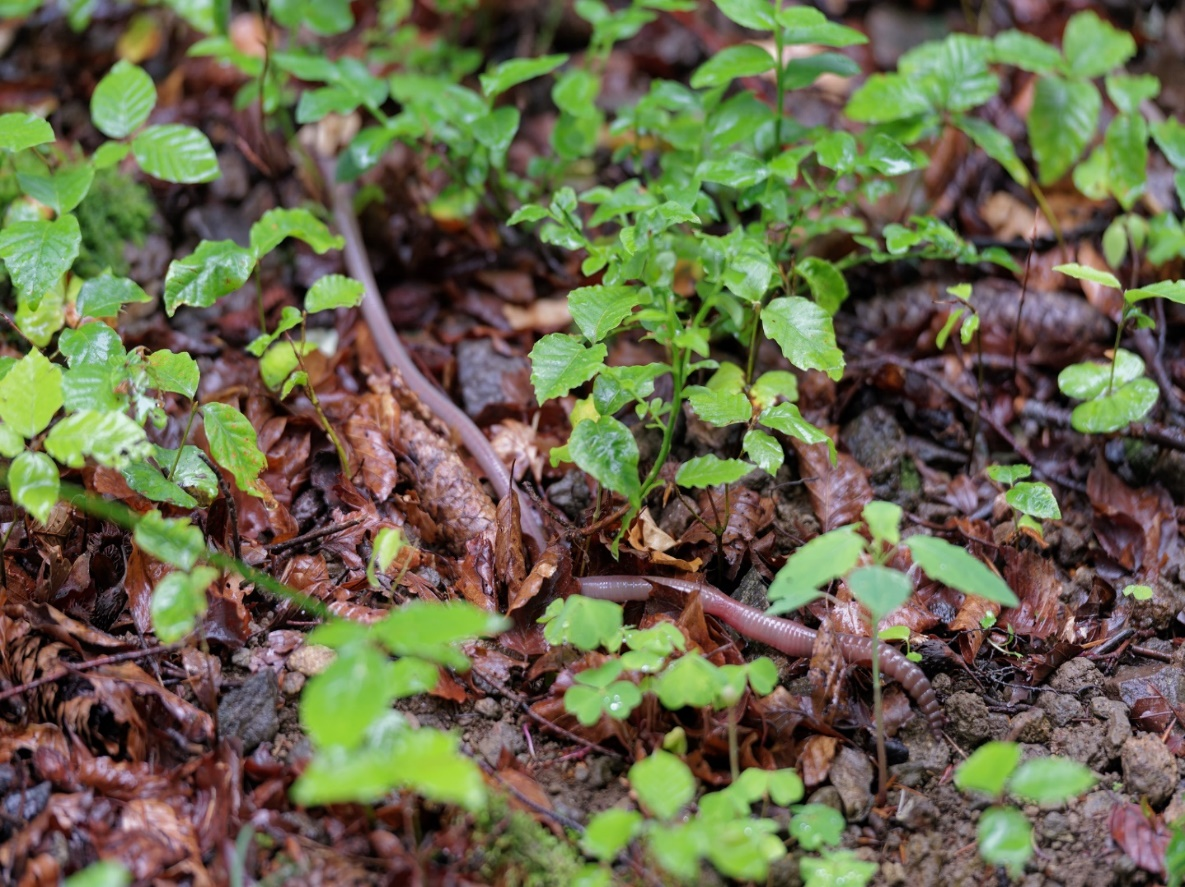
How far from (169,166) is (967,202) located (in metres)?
3.14

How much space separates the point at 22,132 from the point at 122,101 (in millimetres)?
469

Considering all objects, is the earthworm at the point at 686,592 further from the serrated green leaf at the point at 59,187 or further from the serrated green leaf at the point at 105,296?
the serrated green leaf at the point at 59,187

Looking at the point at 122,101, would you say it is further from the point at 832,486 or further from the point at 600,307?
the point at 832,486

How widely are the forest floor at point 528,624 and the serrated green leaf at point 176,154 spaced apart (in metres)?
0.72

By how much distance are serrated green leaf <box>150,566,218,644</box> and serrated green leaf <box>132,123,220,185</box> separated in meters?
1.51

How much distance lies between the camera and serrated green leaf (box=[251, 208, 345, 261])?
10.1 feet

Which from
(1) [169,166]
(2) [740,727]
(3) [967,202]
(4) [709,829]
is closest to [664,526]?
(2) [740,727]

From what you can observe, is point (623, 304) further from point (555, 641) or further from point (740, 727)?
point (740, 727)

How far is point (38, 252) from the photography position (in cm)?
276

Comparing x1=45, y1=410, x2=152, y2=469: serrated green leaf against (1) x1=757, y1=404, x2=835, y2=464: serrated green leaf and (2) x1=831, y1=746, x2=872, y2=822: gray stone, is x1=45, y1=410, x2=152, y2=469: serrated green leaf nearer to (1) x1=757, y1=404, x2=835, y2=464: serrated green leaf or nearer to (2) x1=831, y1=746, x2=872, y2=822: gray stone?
(1) x1=757, y1=404, x2=835, y2=464: serrated green leaf

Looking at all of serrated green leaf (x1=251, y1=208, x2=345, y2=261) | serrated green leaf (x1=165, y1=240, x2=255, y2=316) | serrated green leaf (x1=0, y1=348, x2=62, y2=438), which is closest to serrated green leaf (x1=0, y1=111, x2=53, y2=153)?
serrated green leaf (x1=165, y1=240, x2=255, y2=316)

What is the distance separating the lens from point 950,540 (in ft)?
10.3

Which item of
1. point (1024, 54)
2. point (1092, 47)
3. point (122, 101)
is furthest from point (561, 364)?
point (1092, 47)

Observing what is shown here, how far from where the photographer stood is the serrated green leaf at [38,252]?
8.93 ft
